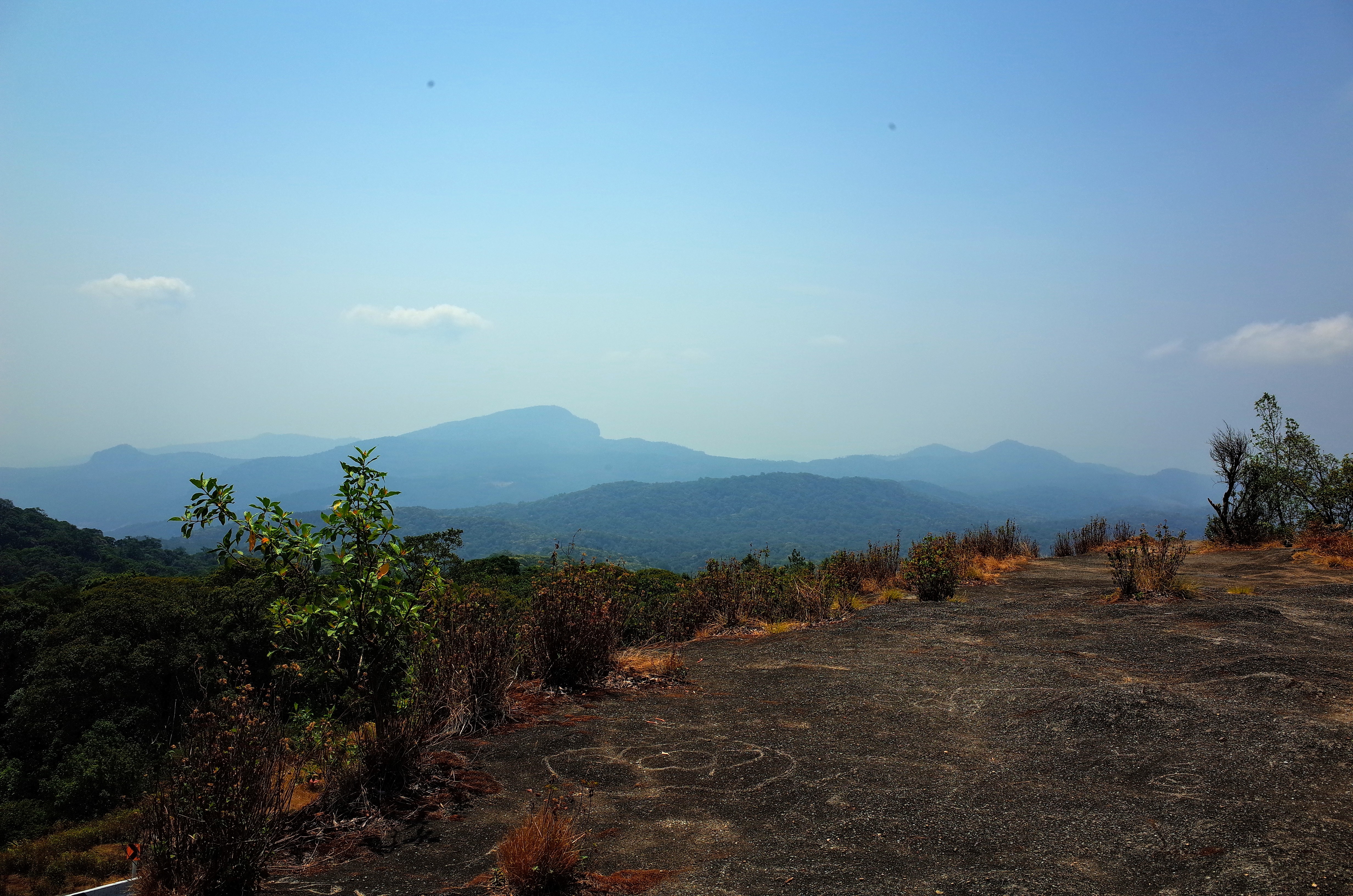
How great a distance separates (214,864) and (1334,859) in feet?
18.2

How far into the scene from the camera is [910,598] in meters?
13.0

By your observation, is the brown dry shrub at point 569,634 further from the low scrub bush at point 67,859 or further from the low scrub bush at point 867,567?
the low scrub bush at point 867,567

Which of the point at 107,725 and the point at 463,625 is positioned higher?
the point at 463,625

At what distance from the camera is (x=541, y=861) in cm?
337

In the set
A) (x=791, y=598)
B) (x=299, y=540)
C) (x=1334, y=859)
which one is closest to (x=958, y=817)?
(x=1334, y=859)

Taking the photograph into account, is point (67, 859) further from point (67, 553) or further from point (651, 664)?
point (67, 553)

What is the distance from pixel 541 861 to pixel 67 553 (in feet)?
231

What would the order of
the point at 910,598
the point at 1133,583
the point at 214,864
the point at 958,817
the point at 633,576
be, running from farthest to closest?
the point at 910,598 → the point at 1133,583 → the point at 633,576 → the point at 958,817 → the point at 214,864

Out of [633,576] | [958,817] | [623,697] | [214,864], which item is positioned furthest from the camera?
[633,576]

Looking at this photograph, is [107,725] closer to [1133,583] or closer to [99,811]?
[99,811]

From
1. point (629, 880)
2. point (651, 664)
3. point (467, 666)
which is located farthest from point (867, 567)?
point (629, 880)

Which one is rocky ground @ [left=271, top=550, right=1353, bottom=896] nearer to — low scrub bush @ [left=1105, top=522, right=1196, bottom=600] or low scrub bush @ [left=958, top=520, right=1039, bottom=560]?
low scrub bush @ [left=1105, top=522, right=1196, bottom=600]

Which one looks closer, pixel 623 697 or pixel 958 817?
pixel 958 817

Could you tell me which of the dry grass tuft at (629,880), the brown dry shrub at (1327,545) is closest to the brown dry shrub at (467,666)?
the dry grass tuft at (629,880)
